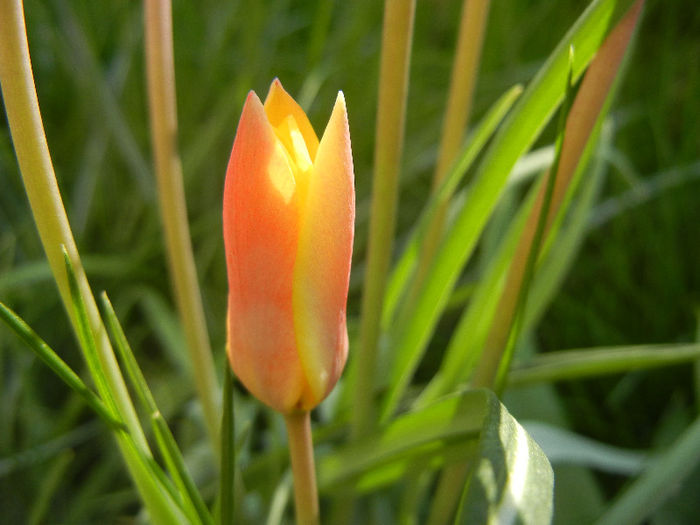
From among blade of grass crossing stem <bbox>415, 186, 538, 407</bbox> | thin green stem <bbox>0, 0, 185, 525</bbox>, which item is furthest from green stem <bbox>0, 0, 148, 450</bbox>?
blade of grass crossing stem <bbox>415, 186, 538, 407</bbox>

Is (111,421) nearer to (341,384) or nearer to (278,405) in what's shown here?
(278,405)

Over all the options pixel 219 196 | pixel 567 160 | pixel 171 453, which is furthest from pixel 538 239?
pixel 219 196

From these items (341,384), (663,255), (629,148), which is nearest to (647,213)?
(663,255)

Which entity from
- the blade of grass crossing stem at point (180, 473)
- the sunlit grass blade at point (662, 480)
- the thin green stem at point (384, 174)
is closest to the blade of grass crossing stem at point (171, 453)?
the blade of grass crossing stem at point (180, 473)

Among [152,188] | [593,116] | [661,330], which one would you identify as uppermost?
[593,116]

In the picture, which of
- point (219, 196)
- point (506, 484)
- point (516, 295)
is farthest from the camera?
point (219, 196)

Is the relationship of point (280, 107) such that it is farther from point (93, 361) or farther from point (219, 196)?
point (219, 196)

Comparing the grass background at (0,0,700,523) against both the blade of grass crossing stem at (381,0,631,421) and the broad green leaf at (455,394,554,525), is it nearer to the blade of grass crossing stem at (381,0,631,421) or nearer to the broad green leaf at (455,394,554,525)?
the blade of grass crossing stem at (381,0,631,421)

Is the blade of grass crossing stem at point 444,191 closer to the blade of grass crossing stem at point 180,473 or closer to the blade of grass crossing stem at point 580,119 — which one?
the blade of grass crossing stem at point 580,119
